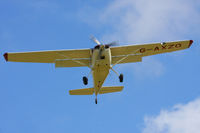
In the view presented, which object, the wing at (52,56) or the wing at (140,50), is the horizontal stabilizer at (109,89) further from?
the wing at (52,56)

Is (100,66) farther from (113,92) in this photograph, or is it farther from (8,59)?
(8,59)

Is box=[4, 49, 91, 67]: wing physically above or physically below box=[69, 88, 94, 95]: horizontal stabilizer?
above

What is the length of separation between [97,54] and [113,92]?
14.0 ft

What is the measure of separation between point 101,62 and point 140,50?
370 centimetres

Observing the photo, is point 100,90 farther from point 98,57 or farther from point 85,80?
point 98,57

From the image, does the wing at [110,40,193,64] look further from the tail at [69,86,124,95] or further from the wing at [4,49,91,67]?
the wing at [4,49,91,67]

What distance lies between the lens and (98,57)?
736 inches

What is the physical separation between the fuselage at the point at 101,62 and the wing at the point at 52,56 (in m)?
1.35

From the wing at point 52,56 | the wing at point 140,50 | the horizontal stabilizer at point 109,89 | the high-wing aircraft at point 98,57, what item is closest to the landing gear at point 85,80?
the high-wing aircraft at point 98,57

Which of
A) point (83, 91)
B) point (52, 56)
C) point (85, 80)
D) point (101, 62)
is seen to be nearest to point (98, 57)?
point (101, 62)

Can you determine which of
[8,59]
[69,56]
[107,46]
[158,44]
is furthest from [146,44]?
[8,59]

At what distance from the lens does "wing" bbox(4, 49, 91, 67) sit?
20.2 meters

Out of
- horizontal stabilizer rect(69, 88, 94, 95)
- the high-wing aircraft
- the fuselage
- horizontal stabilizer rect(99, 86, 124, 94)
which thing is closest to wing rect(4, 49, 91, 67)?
the high-wing aircraft

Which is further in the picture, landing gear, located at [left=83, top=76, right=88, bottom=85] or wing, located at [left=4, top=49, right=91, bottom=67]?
wing, located at [left=4, top=49, right=91, bottom=67]
